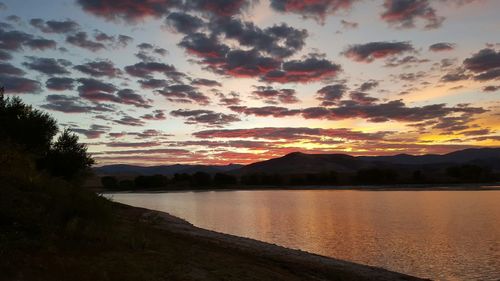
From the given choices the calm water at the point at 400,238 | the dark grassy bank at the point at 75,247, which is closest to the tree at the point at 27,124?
the calm water at the point at 400,238

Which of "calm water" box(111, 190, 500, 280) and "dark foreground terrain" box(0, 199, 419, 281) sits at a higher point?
"dark foreground terrain" box(0, 199, 419, 281)

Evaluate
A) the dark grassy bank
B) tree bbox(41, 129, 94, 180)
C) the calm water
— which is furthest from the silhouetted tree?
the dark grassy bank

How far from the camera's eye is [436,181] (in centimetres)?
17838

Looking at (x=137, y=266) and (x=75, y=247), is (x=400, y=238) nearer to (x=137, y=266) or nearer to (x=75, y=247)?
(x=137, y=266)

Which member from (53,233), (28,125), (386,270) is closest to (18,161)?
(53,233)

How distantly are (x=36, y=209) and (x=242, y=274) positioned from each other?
696 centimetres

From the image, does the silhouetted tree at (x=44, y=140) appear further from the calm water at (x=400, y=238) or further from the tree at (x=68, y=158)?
the calm water at (x=400, y=238)

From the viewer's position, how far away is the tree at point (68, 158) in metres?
50.1

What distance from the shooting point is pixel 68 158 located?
5128 centimetres

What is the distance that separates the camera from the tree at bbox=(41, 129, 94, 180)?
1972 inches

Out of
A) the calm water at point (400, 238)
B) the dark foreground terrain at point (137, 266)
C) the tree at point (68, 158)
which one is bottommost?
the calm water at point (400, 238)

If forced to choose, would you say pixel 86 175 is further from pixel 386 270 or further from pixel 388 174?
pixel 388 174

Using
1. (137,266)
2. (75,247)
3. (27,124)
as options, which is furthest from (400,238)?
(27,124)

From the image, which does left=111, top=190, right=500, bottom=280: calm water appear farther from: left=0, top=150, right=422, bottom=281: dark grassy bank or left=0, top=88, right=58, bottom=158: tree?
left=0, top=88, right=58, bottom=158: tree
